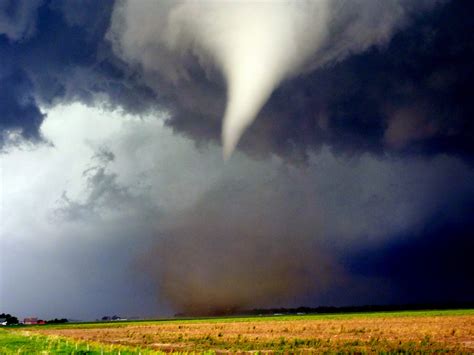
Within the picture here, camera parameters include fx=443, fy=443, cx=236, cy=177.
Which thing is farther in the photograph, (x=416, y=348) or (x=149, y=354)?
(x=416, y=348)

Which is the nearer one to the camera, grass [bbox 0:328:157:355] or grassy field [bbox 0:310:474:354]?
grass [bbox 0:328:157:355]

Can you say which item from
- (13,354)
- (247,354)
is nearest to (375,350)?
(247,354)

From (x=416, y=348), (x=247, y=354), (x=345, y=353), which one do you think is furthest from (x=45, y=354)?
(x=416, y=348)

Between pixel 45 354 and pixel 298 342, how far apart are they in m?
23.7

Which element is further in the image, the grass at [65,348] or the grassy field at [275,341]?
the grassy field at [275,341]

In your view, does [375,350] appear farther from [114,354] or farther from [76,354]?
[76,354]

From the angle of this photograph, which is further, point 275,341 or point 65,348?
point 275,341

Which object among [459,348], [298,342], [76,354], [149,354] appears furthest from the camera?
[298,342]

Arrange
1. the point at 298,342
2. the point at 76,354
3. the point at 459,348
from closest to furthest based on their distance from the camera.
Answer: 1. the point at 76,354
2. the point at 459,348
3. the point at 298,342

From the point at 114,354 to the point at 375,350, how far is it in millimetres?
19226

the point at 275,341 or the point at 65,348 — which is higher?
the point at 65,348

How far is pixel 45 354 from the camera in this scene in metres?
30.1

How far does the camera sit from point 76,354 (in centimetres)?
3188

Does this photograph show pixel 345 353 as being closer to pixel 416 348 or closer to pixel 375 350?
pixel 375 350
